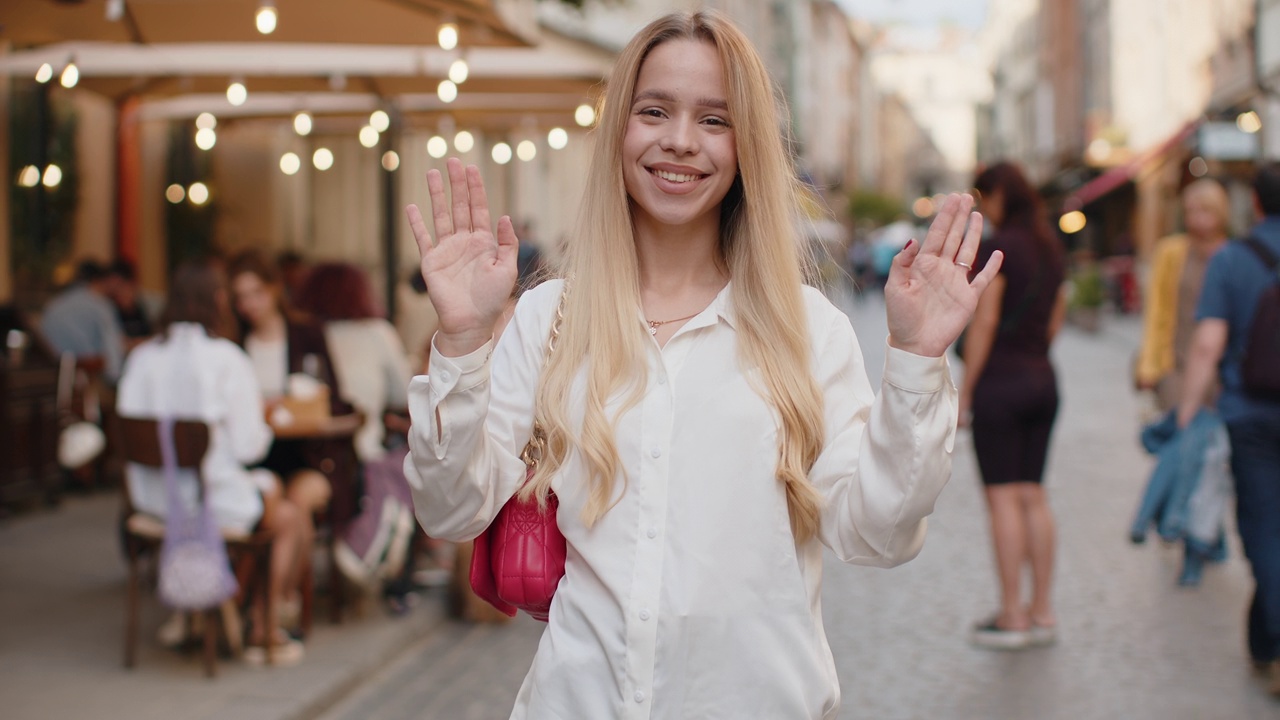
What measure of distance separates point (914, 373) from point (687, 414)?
13.7 inches

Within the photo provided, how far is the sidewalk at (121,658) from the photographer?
5.62 metres

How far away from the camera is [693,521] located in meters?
2.20

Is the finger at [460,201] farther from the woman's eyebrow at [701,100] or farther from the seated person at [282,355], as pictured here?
the seated person at [282,355]

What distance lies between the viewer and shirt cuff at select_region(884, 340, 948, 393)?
6.91 feet

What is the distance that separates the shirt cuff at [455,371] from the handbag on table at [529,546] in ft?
0.67

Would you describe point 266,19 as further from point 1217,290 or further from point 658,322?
point 658,322

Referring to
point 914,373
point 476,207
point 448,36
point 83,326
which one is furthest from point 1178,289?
point 83,326

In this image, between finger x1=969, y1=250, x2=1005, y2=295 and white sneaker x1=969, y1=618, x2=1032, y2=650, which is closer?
finger x1=969, y1=250, x2=1005, y2=295

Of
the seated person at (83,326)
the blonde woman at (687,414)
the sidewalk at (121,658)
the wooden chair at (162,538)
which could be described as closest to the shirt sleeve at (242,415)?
the wooden chair at (162,538)

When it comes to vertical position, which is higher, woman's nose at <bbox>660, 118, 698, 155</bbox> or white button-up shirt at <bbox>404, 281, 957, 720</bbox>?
woman's nose at <bbox>660, 118, 698, 155</bbox>

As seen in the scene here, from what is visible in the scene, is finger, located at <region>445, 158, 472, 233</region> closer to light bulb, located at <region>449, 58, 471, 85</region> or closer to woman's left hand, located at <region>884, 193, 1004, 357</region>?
woman's left hand, located at <region>884, 193, 1004, 357</region>

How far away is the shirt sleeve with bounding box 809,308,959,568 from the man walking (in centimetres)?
385

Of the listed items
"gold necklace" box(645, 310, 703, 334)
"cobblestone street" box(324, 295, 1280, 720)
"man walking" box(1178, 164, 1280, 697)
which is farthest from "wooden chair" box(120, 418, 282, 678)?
"gold necklace" box(645, 310, 703, 334)

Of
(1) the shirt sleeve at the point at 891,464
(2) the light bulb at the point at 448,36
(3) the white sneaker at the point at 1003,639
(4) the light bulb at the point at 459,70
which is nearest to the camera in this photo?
(1) the shirt sleeve at the point at 891,464
